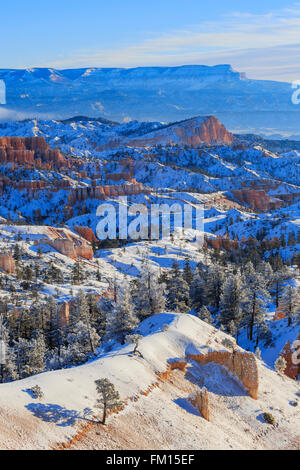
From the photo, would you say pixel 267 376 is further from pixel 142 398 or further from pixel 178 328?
pixel 142 398

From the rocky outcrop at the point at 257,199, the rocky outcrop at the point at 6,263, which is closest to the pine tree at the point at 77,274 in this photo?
the rocky outcrop at the point at 6,263

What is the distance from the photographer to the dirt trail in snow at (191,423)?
1994 cm

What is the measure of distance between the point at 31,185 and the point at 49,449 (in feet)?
Answer: 539

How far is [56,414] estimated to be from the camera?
1995cm

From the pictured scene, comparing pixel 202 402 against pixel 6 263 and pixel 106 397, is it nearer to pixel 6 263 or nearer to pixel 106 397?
pixel 106 397

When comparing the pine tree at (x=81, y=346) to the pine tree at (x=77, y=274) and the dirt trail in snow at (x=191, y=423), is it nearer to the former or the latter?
the dirt trail in snow at (x=191, y=423)

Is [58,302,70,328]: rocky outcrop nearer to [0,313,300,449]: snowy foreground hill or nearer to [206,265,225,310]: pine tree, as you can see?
[206,265,225,310]: pine tree

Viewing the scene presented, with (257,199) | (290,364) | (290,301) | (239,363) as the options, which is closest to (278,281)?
(290,301)

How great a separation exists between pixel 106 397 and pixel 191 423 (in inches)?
203

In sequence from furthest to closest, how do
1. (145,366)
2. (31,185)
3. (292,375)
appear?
(31,185) < (292,375) < (145,366)

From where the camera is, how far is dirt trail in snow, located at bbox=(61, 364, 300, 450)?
19.9m

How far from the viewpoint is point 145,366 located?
25.9 metres

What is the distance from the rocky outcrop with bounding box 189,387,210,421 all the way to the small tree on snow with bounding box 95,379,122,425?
514 cm

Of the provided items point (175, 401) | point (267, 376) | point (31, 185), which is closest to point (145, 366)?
point (175, 401)
